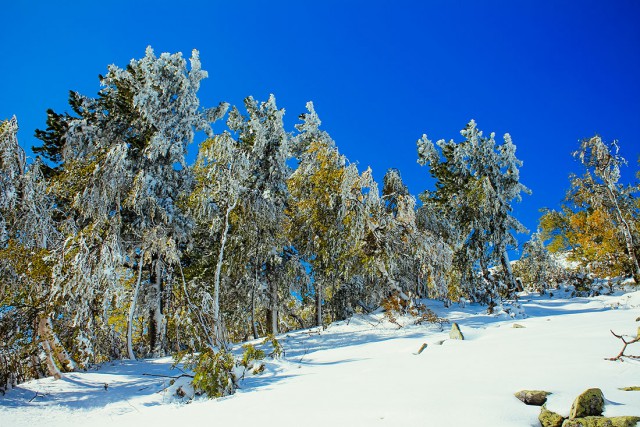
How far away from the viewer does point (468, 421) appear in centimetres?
295

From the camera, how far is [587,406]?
2.83 m

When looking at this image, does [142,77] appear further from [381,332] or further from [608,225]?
[608,225]

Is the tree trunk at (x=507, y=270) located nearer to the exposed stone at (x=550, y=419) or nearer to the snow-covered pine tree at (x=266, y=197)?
the snow-covered pine tree at (x=266, y=197)

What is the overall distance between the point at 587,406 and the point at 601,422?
270 millimetres

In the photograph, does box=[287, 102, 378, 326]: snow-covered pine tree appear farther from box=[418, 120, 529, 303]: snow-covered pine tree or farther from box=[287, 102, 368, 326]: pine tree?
box=[418, 120, 529, 303]: snow-covered pine tree

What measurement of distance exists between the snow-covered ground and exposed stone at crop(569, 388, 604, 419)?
10 cm

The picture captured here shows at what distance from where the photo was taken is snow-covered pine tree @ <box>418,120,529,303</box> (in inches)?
745

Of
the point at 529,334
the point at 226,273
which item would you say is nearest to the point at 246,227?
Result: the point at 226,273

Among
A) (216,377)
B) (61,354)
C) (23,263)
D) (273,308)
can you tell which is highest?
(23,263)

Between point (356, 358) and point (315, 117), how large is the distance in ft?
47.9

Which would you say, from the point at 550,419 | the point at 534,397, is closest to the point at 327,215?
the point at 534,397

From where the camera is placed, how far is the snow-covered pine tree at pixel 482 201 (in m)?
18.9

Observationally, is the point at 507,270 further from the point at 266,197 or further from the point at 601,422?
the point at 601,422

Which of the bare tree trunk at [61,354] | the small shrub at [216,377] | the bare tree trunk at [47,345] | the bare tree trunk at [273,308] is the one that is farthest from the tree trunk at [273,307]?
the small shrub at [216,377]
